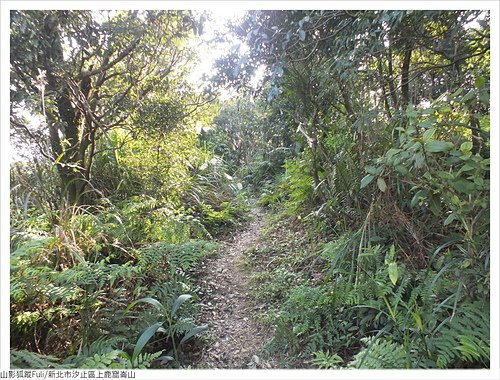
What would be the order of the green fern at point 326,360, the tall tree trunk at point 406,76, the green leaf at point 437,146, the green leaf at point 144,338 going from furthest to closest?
1. the tall tree trunk at point 406,76
2. the green leaf at point 144,338
3. the green fern at point 326,360
4. the green leaf at point 437,146

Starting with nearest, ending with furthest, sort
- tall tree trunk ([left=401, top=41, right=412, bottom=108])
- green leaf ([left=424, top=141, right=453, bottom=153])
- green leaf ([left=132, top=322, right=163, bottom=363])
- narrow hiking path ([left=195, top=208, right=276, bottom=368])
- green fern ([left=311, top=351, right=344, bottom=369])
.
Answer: green leaf ([left=424, top=141, right=453, bottom=153])
green fern ([left=311, top=351, right=344, bottom=369])
green leaf ([left=132, top=322, right=163, bottom=363])
narrow hiking path ([left=195, top=208, right=276, bottom=368])
tall tree trunk ([left=401, top=41, right=412, bottom=108])

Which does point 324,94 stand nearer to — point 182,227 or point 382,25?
point 382,25

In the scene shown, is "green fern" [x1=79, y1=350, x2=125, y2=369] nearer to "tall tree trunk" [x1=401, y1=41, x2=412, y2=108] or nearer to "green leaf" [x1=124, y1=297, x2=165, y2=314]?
"green leaf" [x1=124, y1=297, x2=165, y2=314]

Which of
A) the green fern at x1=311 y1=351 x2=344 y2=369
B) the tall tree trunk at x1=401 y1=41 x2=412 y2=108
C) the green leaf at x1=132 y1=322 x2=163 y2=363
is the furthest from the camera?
the tall tree trunk at x1=401 y1=41 x2=412 y2=108

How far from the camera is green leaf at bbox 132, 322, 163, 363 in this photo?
165cm

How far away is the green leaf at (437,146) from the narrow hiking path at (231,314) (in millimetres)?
1440

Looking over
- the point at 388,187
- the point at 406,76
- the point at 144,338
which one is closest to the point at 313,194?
the point at 388,187

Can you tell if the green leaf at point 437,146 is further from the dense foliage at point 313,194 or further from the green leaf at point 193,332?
the green leaf at point 193,332

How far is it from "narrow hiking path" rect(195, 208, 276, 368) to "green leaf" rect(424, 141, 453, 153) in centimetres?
144

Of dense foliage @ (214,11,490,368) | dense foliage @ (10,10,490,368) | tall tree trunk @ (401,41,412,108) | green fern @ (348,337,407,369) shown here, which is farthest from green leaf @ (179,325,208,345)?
tall tree trunk @ (401,41,412,108)

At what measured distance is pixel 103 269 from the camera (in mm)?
1971

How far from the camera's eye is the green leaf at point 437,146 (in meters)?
1.22

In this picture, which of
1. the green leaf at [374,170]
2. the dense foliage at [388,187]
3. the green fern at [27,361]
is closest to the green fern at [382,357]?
the dense foliage at [388,187]

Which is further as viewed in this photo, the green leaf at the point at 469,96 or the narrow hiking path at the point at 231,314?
the narrow hiking path at the point at 231,314
